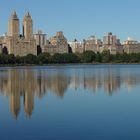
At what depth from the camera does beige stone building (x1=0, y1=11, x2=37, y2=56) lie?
131 metres

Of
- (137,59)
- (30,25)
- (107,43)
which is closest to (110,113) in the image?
(137,59)

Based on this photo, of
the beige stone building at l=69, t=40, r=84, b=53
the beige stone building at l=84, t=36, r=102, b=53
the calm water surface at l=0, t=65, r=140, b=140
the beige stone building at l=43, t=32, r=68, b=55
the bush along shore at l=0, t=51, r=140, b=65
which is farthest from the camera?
the beige stone building at l=84, t=36, r=102, b=53

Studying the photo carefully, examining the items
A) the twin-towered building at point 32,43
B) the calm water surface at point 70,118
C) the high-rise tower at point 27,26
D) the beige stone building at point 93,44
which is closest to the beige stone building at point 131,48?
the twin-towered building at point 32,43

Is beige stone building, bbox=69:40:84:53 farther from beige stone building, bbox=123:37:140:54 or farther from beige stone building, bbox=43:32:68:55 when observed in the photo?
beige stone building, bbox=123:37:140:54

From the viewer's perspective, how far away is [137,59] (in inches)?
4712

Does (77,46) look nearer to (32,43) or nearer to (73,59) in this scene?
(32,43)

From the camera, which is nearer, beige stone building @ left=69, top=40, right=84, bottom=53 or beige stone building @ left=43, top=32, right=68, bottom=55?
beige stone building @ left=43, top=32, right=68, bottom=55

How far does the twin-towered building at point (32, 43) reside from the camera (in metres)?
133

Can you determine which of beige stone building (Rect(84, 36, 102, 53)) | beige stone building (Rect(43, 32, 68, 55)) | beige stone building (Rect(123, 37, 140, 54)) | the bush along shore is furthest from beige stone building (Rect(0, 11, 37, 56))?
beige stone building (Rect(123, 37, 140, 54))

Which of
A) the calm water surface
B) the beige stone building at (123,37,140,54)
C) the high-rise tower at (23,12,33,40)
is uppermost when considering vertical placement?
the high-rise tower at (23,12,33,40)

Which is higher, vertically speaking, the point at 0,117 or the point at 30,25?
the point at 30,25

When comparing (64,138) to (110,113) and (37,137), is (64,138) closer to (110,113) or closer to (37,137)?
(37,137)

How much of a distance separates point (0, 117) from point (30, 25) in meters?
134

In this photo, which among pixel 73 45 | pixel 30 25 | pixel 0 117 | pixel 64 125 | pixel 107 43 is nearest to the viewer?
pixel 64 125
